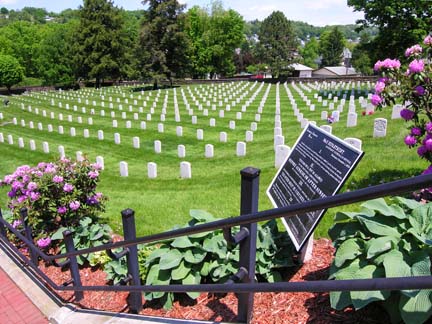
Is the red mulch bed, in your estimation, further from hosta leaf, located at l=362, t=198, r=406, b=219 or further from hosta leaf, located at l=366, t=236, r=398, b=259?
hosta leaf, located at l=362, t=198, r=406, b=219

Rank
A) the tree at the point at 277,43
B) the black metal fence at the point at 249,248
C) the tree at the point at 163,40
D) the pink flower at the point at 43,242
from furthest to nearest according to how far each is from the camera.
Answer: the tree at the point at 277,43 → the tree at the point at 163,40 → the pink flower at the point at 43,242 → the black metal fence at the point at 249,248

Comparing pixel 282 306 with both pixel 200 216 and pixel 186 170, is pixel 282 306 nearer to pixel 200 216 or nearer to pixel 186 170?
pixel 200 216

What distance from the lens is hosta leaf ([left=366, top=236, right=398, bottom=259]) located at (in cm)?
250

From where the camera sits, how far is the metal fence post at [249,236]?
2689 mm


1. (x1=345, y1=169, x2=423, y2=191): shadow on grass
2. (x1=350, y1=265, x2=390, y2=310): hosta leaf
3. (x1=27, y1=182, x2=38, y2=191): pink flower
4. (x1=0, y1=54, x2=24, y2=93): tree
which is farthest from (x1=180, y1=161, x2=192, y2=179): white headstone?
(x1=0, y1=54, x2=24, y2=93): tree

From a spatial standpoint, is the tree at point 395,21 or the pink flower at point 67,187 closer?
the pink flower at point 67,187

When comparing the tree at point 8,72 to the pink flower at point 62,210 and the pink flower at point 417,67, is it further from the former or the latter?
the pink flower at point 417,67

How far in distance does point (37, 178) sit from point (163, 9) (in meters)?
45.9

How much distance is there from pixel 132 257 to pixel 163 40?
153ft

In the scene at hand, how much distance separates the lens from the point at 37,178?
19.2 feet

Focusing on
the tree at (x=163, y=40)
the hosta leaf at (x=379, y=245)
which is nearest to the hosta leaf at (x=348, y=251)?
the hosta leaf at (x=379, y=245)

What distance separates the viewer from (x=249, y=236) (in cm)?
279

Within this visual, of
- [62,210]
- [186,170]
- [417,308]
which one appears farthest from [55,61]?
[417,308]

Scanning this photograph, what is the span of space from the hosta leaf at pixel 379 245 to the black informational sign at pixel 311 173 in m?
0.45
